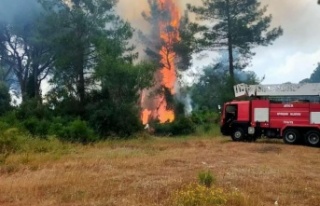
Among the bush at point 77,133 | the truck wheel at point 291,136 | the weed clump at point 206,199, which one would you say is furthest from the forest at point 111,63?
the weed clump at point 206,199

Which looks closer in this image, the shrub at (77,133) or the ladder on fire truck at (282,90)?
the ladder on fire truck at (282,90)

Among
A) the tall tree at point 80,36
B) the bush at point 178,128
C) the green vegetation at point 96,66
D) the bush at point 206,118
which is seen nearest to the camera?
the green vegetation at point 96,66

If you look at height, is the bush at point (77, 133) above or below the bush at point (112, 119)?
below

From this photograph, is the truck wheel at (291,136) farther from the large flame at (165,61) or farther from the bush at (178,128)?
the large flame at (165,61)

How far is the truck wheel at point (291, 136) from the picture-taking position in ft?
74.2

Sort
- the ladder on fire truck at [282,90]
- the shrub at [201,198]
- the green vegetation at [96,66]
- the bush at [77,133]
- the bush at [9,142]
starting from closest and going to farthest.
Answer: the shrub at [201,198], the bush at [9,142], the ladder on fire truck at [282,90], the bush at [77,133], the green vegetation at [96,66]

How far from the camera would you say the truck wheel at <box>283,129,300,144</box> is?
22609 millimetres

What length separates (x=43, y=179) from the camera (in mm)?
10453

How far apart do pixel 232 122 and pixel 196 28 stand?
51.9 ft

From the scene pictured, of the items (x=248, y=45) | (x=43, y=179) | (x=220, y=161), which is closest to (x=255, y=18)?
(x=248, y=45)

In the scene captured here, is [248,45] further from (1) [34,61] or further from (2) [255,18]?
(1) [34,61]

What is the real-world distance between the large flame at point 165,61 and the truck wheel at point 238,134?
1850cm

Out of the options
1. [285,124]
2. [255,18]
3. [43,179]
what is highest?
[255,18]

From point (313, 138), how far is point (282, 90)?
3561 millimetres
